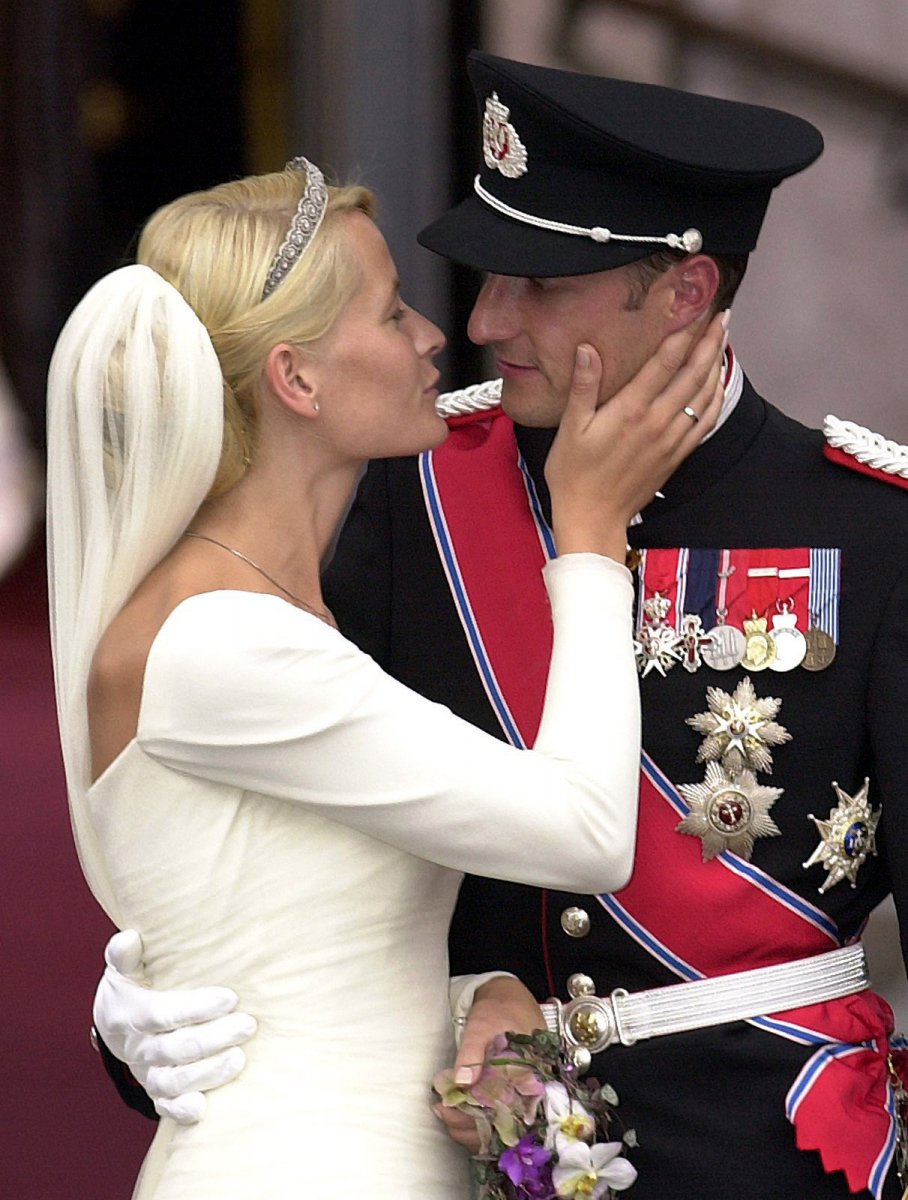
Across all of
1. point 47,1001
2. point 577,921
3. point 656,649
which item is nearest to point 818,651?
point 656,649

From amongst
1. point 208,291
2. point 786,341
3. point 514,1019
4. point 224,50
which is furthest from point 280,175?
point 224,50

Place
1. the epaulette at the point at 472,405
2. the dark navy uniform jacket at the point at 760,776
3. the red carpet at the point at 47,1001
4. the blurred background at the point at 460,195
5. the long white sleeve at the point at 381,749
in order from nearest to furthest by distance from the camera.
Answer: the long white sleeve at the point at 381,749
the dark navy uniform jacket at the point at 760,776
the epaulette at the point at 472,405
the red carpet at the point at 47,1001
the blurred background at the point at 460,195

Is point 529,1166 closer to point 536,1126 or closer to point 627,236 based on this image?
point 536,1126

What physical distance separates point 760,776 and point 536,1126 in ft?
1.11

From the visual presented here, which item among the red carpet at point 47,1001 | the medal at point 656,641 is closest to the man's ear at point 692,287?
the medal at point 656,641

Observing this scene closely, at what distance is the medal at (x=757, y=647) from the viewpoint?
171cm

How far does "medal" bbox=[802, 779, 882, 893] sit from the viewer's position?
169cm

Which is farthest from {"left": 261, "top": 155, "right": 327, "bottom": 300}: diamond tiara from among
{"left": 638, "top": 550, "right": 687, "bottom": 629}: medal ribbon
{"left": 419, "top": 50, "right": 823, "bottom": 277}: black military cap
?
{"left": 638, "top": 550, "right": 687, "bottom": 629}: medal ribbon

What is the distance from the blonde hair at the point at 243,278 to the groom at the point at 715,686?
12 cm

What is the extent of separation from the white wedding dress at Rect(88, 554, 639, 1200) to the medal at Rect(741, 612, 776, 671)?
4.8 inches

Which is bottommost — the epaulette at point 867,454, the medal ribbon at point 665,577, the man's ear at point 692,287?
the medal ribbon at point 665,577

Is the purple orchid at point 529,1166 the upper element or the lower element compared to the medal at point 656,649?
lower

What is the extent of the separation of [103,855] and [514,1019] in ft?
1.19

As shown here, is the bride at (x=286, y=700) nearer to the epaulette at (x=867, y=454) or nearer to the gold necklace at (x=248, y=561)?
the gold necklace at (x=248, y=561)
